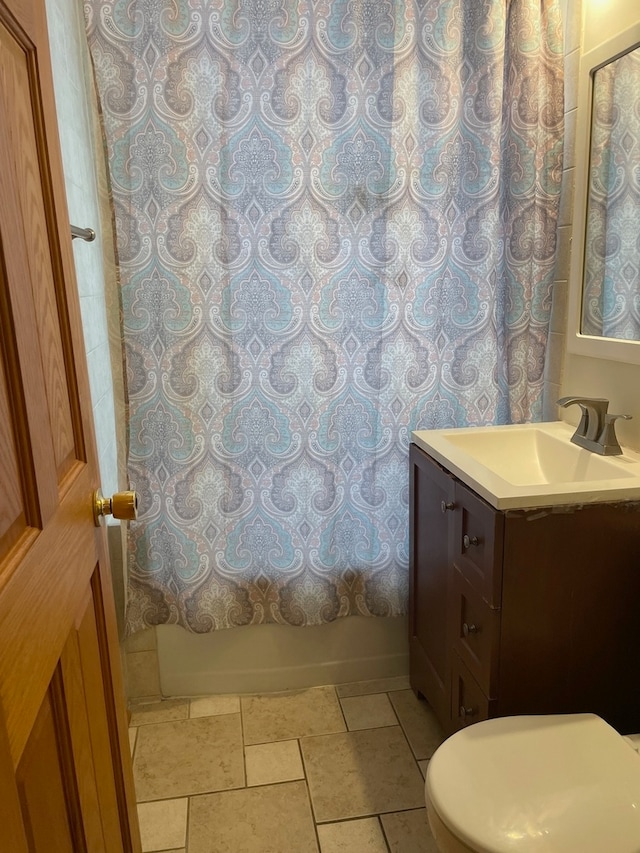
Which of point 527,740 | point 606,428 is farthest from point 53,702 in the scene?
point 606,428

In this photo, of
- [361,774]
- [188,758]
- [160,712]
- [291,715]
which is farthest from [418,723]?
[160,712]

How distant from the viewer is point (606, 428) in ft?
5.53

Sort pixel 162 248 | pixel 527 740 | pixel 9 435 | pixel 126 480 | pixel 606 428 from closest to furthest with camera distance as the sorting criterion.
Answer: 1. pixel 9 435
2. pixel 527 740
3. pixel 606 428
4. pixel 162 248
5. pixel 126 480

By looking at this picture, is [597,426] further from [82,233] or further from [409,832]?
[82,233]

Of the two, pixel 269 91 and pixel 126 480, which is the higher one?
pixel 269 91

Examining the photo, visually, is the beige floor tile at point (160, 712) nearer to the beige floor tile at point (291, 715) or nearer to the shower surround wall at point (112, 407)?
the shower surround wall at point (112, 407)

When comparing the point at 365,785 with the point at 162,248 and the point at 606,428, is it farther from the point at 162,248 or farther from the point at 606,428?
the point at 162,248

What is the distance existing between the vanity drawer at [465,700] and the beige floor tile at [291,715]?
461 mm

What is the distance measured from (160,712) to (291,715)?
0.43 metres

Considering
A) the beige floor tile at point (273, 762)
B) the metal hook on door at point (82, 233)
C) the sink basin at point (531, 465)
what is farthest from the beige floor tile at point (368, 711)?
the metal hook on door at point (82, 233)

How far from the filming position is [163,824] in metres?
1.67

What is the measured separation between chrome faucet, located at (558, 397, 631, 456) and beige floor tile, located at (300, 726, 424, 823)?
40.8 inches

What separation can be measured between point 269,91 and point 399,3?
0.43 metres

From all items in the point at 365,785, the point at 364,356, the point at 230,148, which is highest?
the point at 230,148
